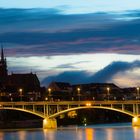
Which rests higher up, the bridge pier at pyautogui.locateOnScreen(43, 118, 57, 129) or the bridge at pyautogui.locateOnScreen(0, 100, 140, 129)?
the bridge at pyautogui.locateOnScreen(0, 100, 140, 129)

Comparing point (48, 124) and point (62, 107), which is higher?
point (62, 107)

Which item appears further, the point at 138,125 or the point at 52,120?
the point at 52,120

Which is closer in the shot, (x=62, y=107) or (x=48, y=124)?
(x=48, y=124)

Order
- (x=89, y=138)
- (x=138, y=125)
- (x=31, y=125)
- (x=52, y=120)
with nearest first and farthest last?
(x=89, y=138), (x=138, y=125), (x=52, y=120), (x=31, y=125)

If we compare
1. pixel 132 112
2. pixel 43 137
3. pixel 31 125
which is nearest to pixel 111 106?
pixel 132 112

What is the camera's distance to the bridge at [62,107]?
490 feet

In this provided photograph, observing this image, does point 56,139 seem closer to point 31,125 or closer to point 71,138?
point 71,138

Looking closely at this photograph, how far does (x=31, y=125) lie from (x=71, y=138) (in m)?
68.7

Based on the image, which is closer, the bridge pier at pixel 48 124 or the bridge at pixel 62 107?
the bridge at pixel 62 107

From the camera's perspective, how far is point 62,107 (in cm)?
15875

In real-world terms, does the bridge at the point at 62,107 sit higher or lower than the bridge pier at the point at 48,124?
higher

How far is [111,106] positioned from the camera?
15138 centimetres

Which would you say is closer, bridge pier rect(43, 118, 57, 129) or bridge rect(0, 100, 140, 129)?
bridge rect(0, 100, 140, 129)

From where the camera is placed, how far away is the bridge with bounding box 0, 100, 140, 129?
150 metres
